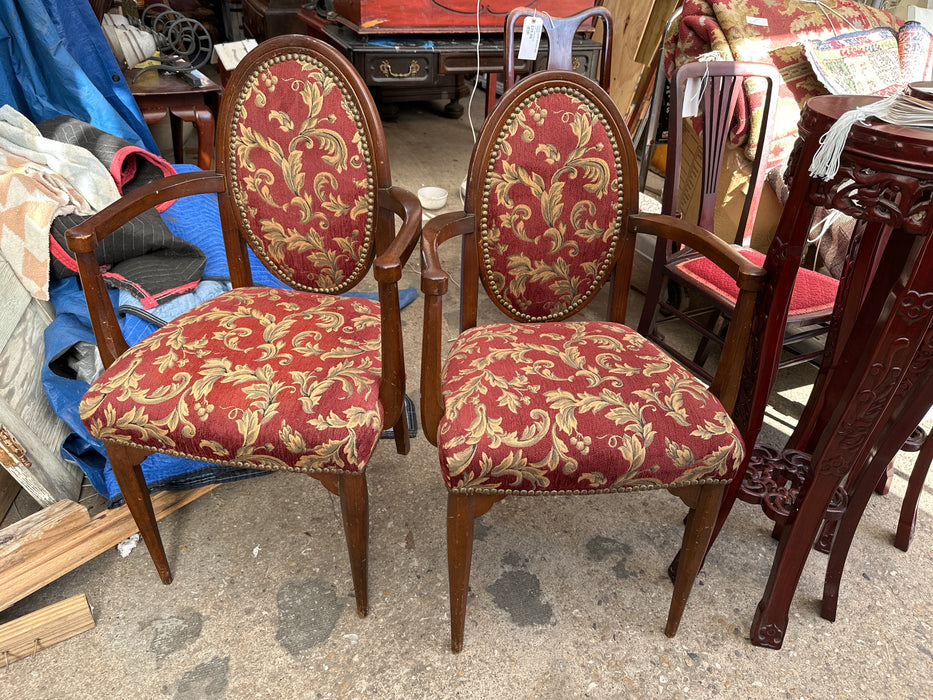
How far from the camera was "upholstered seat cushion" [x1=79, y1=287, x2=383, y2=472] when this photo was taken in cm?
111

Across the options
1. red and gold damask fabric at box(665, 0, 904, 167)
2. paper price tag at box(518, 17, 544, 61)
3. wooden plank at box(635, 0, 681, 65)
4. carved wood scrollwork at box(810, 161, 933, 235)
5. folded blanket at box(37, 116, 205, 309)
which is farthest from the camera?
wooden plank at box(635, 0, 681, 65)

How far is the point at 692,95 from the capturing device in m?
1.79

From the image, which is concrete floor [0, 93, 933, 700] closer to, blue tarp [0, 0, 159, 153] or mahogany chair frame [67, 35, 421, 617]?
mahogany chair frame [67, 35, 421, 617]

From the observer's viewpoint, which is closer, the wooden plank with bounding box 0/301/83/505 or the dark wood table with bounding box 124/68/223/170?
the wooden plank with bounding box 0/301/83/505

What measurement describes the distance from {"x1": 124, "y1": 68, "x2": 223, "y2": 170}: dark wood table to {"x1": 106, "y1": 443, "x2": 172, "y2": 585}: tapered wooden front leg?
1949 millimetres

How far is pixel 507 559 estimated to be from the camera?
1.52 m

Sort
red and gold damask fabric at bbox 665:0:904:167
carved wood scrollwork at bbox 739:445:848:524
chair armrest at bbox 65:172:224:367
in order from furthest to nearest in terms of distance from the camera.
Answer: red and gold damask fabric at bbox 665:0:904:167, carved wood scrollwork at bbox 739:445:848:524, chair armrest at bbox 65:172:224:367

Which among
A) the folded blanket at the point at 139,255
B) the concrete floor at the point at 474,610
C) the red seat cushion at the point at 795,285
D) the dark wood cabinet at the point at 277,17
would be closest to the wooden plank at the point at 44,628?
the concrete floor at the point at 474,610

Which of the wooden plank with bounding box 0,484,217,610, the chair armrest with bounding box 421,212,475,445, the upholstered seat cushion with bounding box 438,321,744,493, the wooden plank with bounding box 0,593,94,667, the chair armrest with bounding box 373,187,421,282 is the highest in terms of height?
the chair armrest with bounding box 373,187,421,282

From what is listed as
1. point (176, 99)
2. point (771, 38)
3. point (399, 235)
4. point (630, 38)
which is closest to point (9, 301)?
point (399, 235)

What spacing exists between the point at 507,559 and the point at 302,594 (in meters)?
0.48

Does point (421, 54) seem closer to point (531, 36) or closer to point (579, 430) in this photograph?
point (531, 36)

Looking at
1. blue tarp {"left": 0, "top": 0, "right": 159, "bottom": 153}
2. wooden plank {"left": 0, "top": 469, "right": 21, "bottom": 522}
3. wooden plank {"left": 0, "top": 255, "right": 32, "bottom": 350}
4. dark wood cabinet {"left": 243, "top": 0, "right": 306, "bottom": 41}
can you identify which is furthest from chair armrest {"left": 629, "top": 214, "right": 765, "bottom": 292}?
dark wood cabinet {"left": 243, "top": 0, "right": 306, "bottom": 41}

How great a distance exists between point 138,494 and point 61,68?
1.76m
